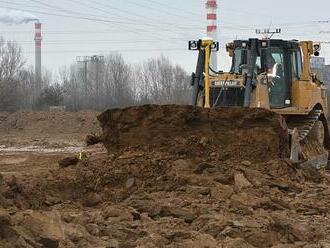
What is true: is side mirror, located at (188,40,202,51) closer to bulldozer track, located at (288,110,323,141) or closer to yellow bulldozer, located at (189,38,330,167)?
yellow bulldozer, located at (189,38,330,167)

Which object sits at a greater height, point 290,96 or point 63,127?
point 290,96

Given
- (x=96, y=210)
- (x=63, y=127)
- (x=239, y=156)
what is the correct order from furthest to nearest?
(x=63, y=127)
(x=239, y=156)
(x=96, y=210)

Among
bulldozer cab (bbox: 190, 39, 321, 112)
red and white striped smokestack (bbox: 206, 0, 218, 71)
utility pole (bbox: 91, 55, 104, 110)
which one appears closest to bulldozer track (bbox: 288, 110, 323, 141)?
bulldozer cab (bbox: 190, 39, 321, 112)

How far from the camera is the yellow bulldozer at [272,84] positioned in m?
12.7

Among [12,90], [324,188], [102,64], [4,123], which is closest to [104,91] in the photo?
[102,64]

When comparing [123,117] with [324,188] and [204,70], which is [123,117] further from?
[324,188]

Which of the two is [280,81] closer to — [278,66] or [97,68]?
[278,66]

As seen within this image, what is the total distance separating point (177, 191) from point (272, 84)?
16.1 feet

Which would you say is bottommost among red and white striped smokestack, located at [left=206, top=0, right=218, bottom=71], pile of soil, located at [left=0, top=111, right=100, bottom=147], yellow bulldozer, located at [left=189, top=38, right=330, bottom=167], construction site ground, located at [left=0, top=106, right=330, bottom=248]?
pile of soil, located at [left=0, top=111, right=100, bottom=147]

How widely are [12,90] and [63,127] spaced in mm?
17414

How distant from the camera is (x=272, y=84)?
43.2 feet

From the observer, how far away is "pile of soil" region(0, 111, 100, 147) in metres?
29.1

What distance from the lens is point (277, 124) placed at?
10.8m

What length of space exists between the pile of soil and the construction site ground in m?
15.6
